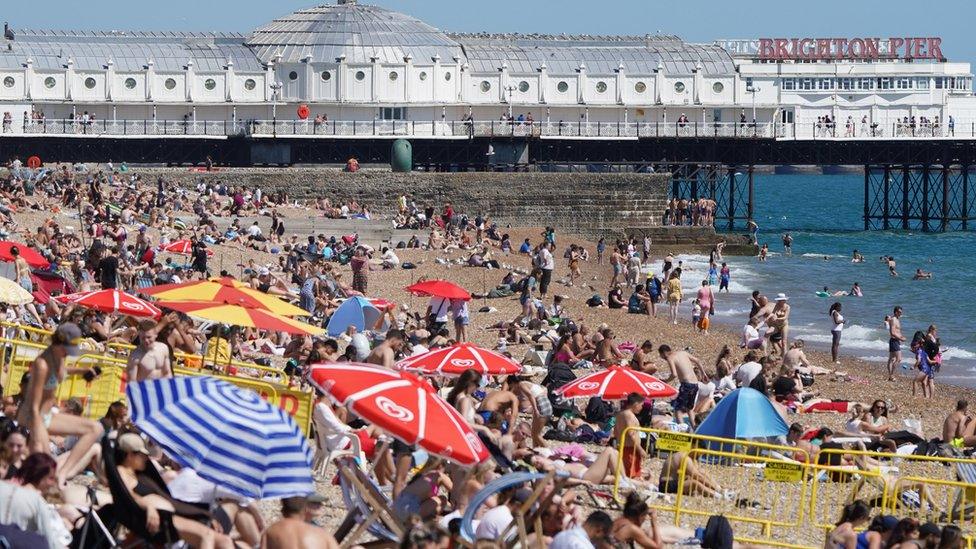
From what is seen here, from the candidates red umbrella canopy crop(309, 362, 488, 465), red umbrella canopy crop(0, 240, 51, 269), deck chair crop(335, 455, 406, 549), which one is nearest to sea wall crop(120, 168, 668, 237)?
red umbrella canopy crop(0, 240, 51, 269)

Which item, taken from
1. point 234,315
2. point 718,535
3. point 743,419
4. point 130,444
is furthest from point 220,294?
point 130,444

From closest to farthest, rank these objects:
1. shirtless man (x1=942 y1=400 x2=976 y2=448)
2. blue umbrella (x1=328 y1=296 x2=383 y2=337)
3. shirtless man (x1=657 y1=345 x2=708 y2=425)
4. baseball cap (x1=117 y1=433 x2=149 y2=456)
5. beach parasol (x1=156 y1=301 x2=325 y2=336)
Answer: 1. baseball cap (x1=117 y1=433 x2=149 y2=456)
2. beach parasol (x1=156 y1=301 x2=325 y2=336)
3. shirtless man (x1=942 y1=400 x2=976 y2=448)
4. shirtless man (x1=657 y1=345 x2=708 y2=425)
5. blue umbrella (x1=328 y1=296 x2=383 y2=337)

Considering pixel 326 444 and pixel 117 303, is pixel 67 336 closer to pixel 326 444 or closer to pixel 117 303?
pixel 326 444

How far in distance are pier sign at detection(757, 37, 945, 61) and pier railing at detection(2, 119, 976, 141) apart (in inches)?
878

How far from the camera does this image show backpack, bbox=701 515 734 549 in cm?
1016

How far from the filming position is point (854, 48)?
86.8 m

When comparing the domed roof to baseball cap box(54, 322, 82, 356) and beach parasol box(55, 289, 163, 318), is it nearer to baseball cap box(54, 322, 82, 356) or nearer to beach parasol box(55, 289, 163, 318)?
beach parasol box(55, 289, 163, 318)

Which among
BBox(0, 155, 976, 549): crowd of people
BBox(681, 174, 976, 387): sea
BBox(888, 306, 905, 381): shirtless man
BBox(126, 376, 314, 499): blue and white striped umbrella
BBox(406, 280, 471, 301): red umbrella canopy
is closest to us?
BBox(126, 376, 314, 499): blue and white striped umbrella

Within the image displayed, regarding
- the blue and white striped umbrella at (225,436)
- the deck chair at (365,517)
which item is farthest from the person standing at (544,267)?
the blue and white striped umbrella at (225,436)

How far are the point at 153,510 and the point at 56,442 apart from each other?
2.83m

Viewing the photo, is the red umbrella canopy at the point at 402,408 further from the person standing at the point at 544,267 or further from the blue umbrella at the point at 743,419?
the person standing at the point at 544,267

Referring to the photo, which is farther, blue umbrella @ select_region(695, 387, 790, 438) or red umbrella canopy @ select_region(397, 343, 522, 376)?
red umbrella canopy @ select_region(397, 343, 522, 376)

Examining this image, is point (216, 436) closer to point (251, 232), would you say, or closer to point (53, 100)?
point (251, 232)

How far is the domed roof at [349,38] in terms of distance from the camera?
2463 inches
